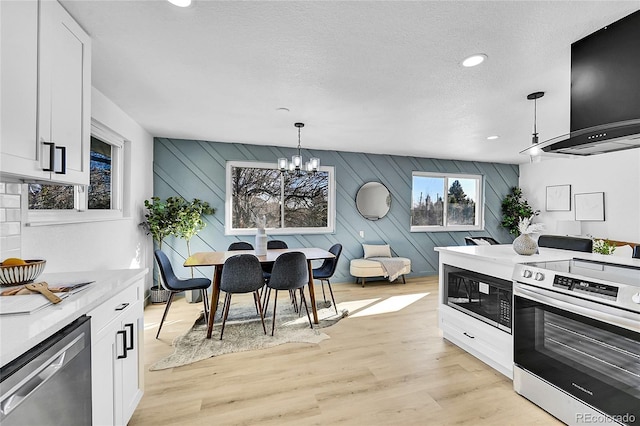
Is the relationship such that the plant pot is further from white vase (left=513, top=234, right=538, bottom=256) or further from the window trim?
white vase (left=513, top=234, right=538, bottom=256)

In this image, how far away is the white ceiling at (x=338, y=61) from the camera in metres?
1.65

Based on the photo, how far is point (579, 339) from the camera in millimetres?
1723

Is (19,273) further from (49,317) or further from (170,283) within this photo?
(170,283)

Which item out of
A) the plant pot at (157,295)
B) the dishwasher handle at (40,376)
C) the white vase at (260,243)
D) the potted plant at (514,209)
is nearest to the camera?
the dishwasher handle at (40,376)

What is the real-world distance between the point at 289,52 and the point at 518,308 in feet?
7.86

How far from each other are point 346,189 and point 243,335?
10.7ft

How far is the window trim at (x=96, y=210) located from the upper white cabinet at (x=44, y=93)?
53 centimetres

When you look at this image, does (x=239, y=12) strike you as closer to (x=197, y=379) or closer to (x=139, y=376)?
(x=139, y=376)

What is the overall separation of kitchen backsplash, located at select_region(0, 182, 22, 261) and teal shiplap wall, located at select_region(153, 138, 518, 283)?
2.87 metres

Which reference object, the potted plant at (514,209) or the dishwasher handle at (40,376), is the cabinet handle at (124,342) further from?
the potted plant at (514,209)

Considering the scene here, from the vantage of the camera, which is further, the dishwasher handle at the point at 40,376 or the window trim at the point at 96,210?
the window trim at the point at 96,210

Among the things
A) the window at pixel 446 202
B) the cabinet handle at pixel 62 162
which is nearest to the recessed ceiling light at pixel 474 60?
the cabinet handle at pixel 62 162

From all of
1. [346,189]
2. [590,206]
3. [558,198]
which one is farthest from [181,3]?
[558,198]

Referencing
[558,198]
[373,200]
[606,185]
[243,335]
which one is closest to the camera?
[243,335]
